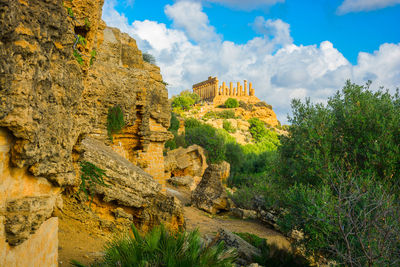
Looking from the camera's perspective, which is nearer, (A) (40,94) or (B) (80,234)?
(A) (40,94)

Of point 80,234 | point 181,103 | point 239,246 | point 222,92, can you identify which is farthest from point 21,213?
point 222,92

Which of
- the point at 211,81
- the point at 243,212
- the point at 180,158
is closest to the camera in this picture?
the point at 243,212

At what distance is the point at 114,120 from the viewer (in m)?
9.27

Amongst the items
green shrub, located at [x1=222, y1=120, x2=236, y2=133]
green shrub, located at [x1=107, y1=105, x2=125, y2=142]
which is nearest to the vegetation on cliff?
green shrub, located at [x1=107, y1=105, x2=125, y2=142]

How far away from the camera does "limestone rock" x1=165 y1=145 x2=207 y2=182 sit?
20.0 metres

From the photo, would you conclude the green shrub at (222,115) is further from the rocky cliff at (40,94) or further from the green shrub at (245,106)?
the rocky cliff at (40,94)

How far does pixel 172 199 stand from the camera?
695cm

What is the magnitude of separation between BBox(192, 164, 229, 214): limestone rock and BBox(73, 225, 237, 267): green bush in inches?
368

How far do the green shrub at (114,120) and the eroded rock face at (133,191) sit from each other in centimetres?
311

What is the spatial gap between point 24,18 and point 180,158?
19.1 metres

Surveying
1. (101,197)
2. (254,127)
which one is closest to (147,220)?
(101,197)

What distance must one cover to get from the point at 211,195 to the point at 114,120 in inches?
247

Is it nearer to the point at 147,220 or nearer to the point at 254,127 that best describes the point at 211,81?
the point at 254,127

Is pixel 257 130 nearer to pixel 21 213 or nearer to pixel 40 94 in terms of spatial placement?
pixel 40 94
